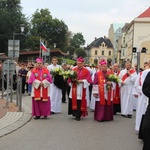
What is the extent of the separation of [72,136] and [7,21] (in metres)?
54.1

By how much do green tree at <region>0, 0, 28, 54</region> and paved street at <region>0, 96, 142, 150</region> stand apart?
50.6m

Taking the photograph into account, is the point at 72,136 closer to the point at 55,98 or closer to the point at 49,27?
the point at 55,98

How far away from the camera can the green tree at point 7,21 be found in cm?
5972

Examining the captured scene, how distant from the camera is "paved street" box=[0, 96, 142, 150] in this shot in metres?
7.35

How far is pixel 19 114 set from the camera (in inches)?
451

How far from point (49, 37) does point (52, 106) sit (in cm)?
7347

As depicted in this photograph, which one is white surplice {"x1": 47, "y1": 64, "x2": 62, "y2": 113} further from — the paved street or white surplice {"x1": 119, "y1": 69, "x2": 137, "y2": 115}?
white surplice {"x1": 119, "y1": 69, "x2": 137, "y2": 115}

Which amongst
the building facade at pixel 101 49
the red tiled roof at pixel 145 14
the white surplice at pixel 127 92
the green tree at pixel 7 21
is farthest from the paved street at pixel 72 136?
the building facade at pixel 101 49

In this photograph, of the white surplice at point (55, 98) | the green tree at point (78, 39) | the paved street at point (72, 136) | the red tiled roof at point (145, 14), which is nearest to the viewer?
the paved street at point (72, 136)

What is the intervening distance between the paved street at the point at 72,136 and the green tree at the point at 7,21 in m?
50.6

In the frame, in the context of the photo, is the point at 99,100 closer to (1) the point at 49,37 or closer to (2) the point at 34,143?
(2) the point at 34,143

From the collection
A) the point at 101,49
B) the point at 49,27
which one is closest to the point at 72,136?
the point at 49,27

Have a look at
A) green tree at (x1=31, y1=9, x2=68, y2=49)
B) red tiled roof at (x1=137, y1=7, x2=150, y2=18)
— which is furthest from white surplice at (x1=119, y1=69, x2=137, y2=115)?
green tree at (x1=31, y1=9, x2=68, y2=49)

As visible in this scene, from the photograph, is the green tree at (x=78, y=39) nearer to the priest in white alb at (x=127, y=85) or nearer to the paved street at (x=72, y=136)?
the priest in white alb at (x=127, y=85)
